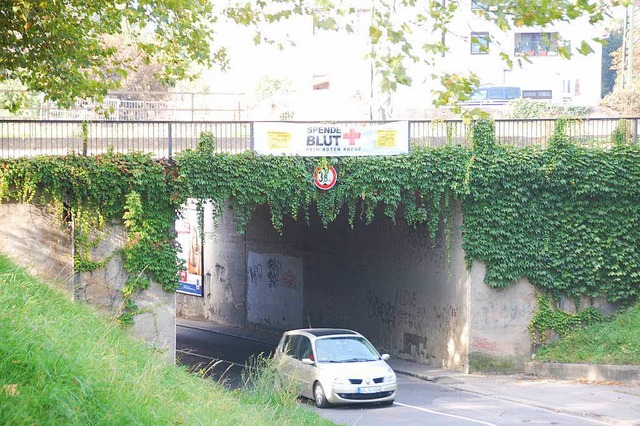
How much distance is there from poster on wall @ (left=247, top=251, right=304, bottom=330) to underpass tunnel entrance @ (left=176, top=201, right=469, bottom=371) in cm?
4

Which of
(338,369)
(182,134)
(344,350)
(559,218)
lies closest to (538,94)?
(559,218)

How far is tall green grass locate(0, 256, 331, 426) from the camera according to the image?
6160 millimetres

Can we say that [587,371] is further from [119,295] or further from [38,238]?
[38,238]

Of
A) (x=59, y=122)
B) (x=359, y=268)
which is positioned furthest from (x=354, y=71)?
(x=59, y=122)

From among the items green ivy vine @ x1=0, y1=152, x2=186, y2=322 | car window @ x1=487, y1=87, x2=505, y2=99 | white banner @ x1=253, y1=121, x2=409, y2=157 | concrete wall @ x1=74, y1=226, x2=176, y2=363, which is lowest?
concrete wall @ x1=74, y1=226, x2=176, y2=363

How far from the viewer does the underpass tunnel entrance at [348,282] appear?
2333 centimetres

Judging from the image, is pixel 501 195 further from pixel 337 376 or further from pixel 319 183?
pixel 337 376

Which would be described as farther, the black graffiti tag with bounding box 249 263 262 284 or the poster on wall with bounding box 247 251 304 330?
the black graffiti tag with bounding box 249 263 262 284

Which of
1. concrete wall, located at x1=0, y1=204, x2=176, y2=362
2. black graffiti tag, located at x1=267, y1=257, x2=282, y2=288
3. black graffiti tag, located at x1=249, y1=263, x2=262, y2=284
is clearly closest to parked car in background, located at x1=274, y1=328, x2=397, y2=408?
concrete wall, located at x1=0, y1=204, x2=176, y2=362

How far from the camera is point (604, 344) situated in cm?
2109

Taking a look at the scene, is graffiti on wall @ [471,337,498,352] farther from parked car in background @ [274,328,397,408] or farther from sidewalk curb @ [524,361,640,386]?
parked car in background @ [274,328,397,408]

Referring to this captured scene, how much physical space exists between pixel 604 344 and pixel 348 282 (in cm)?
973

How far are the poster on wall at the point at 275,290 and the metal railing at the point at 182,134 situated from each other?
1053 cm

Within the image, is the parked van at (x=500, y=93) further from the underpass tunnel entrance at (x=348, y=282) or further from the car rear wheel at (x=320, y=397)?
the car rear wheel at (x=320, y=397)
